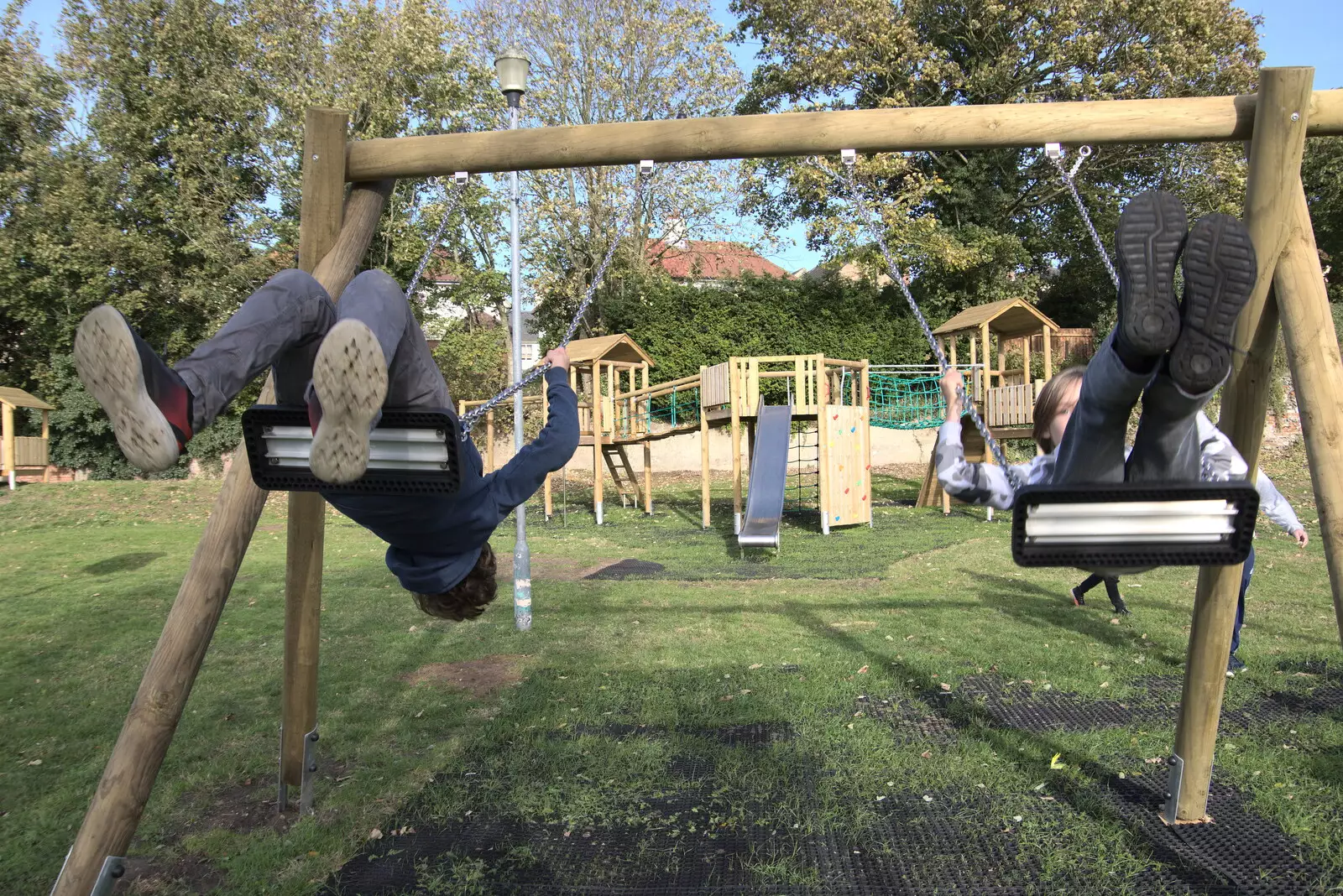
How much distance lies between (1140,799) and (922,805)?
0.97 m

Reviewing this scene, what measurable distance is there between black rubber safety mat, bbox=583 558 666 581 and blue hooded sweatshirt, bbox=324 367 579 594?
6.36m

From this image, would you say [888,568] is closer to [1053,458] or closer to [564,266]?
[1053,458]

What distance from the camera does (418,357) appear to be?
2.89m

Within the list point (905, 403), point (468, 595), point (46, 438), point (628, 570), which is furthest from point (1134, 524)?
point (46, 438)

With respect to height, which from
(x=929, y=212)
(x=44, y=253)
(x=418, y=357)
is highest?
(x=929, y=212)

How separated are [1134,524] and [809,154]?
196 cm

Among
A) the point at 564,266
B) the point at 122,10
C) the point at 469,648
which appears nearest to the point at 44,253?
the point at 122,10

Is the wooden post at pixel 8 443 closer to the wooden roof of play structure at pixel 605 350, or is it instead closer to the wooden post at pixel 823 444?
the wooden roof of play structure at pixel 605 350

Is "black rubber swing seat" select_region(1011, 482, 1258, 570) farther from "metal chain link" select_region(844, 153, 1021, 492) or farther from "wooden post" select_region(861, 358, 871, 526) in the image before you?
"wooden post" select_region(861, 358, 871, 526)

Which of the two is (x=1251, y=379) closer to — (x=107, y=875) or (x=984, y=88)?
(x=107, y=875)

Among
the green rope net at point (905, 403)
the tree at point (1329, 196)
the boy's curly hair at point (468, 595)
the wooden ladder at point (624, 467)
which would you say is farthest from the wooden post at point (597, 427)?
the tree at point (1329, 196)

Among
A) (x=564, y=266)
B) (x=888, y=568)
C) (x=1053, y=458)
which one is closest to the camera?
(x=1053, y=458)

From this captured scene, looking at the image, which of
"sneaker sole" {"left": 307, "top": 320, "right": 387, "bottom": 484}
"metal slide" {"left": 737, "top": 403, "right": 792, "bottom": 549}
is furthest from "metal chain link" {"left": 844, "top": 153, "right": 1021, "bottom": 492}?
"metal slide" {"left": 737, "top": 403, "right": 792, "bottom": 549}

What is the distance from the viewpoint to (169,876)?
11.2 feet
